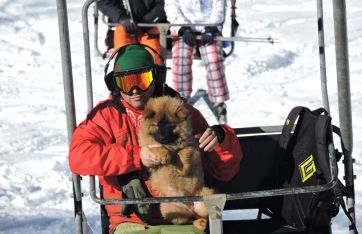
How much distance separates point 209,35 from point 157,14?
55cm

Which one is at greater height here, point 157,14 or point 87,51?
point 157,14

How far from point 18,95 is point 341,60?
5.43 m

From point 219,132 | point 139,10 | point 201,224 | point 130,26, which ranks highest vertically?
point 139,10

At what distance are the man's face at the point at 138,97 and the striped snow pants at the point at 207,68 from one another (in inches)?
103

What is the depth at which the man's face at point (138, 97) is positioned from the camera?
363 centimetres

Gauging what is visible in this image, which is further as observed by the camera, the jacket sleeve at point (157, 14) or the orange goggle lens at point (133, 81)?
the jacket sleeve at point (157, 14)

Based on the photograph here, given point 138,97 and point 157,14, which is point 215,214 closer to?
point 138,97

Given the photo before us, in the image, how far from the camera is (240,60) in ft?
32.0

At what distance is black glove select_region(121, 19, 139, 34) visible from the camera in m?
6.43

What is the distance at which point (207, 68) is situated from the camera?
20.7ft

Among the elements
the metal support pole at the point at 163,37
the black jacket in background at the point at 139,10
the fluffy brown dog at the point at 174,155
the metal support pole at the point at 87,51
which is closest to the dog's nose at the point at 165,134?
the fluffy brown dog at the point at 174,155

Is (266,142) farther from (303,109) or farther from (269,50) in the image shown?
(269,50)

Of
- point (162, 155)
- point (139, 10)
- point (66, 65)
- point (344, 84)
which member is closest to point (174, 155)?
point (162, 155)

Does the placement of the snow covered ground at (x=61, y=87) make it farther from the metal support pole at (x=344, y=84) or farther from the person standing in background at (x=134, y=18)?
the metal support pole at (x=344, y=84)
